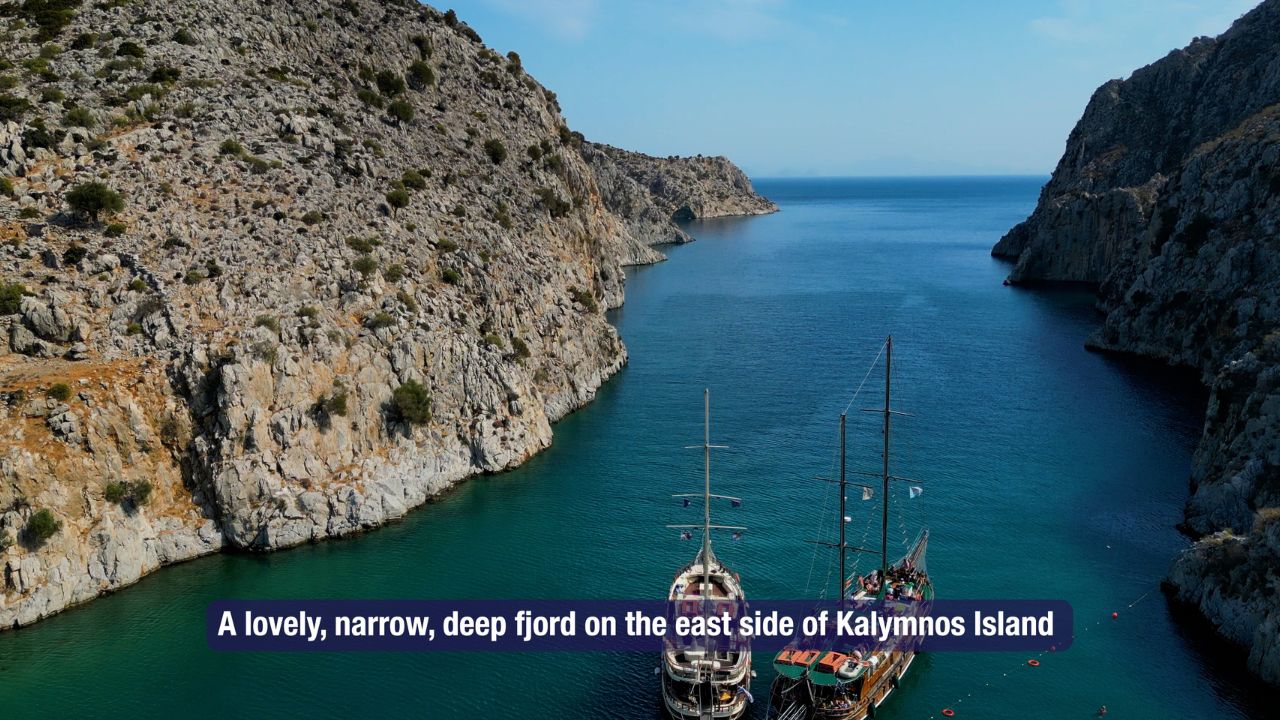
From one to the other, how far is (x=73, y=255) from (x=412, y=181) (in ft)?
98.2

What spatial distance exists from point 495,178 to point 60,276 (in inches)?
1763

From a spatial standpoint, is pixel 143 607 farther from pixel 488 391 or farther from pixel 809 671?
pixel 809 671

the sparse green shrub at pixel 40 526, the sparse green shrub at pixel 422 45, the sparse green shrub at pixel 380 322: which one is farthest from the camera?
the sparse green shrub at pixel 422 45

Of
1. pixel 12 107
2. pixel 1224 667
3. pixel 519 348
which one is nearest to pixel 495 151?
pixel 519 348

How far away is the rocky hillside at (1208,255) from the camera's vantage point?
4547 centimetres

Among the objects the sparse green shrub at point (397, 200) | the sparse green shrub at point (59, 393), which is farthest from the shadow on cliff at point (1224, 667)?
the sparse green shrub at point (397, 200)

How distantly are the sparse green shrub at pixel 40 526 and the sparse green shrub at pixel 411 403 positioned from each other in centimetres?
2127

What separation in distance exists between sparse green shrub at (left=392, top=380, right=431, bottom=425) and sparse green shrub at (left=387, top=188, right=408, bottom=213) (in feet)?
70.8

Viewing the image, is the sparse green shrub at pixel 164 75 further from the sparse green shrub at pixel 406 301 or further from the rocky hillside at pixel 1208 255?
the rocky hillside at pixel 1208 255

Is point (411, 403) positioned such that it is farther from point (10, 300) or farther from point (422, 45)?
point (422, 45)

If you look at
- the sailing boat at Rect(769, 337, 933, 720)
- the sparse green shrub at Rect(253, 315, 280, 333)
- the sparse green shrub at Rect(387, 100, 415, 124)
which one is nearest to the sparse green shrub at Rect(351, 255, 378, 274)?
the sparse green shrub at Rect(253, 315, 280, 333)

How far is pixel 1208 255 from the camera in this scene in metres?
91.3

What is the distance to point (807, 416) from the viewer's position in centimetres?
7956

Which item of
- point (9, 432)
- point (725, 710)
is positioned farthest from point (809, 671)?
point (9, 432)
